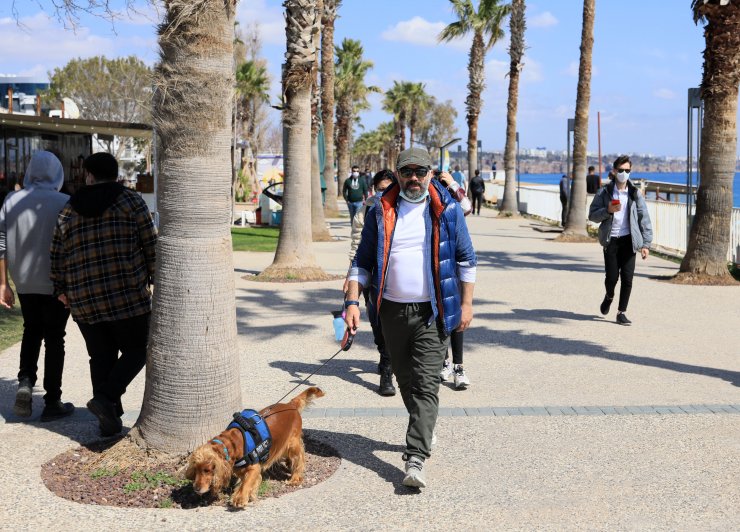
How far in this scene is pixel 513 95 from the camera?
3231 cm

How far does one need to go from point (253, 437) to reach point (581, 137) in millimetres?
19219

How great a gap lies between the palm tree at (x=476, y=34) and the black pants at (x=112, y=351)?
33.9 meters

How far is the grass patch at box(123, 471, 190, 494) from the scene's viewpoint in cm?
469

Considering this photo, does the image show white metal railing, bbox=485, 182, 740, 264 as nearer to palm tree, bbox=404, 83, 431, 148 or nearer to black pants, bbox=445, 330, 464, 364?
black pants, bbox=445, 330, 464, 364

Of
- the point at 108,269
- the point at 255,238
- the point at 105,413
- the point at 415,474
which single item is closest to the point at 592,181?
the point at 255,238

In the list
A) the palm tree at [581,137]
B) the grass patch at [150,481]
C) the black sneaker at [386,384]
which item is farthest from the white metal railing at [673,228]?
the grass patch at [150,481]

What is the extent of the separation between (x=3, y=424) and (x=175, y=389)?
1650 mm

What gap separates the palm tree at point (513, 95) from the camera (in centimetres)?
3109

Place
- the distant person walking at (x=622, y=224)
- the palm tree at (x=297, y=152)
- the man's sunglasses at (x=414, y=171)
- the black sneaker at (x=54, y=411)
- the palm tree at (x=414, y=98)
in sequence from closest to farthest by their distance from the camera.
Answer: the man's sunglasses at (x=414, y=171)
the black sneaker at (x=54, y=411)
the distant person walking at (x=622, y=224)
the palm tree at (x=297, y=152)
the palm tree at (x=414, y=98)

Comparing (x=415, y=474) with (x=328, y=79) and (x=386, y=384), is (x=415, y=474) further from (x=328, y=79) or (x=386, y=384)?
(x=328, y=79)

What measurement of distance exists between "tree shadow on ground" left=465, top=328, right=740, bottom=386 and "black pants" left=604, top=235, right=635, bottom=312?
126 centimetres

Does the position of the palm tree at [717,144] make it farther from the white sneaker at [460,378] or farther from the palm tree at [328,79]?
the palm tree at [328,79]

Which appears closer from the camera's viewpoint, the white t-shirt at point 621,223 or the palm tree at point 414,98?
the white t-shirt at point 621,223

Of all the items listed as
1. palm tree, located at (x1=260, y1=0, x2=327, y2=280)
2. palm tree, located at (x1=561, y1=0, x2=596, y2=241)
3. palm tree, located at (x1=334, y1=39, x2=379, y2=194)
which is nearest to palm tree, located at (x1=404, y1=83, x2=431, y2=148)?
palm tree, located at (x1=334, y1=39, x2=379, y2=194)
